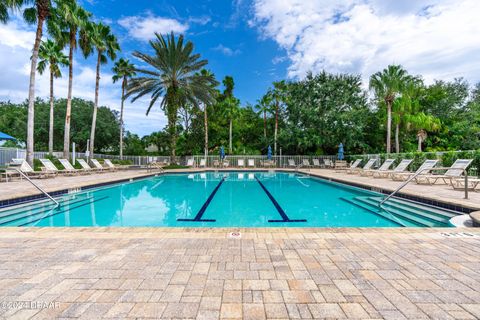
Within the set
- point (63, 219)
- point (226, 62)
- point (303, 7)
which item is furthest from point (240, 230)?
point (226, 62)

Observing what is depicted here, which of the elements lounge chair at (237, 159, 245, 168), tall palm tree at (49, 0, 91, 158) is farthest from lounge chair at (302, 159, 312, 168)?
tall palm tree at (49, 0, 91, 158)

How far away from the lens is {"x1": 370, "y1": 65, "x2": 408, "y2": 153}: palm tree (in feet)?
62.5

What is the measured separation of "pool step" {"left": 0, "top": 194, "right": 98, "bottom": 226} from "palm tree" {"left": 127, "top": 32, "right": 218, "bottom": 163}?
11.8m

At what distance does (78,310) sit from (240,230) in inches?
88.6

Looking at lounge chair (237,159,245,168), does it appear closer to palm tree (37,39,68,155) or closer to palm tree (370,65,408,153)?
palm tree (370,65,408,153)

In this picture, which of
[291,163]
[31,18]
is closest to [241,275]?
[31,18]

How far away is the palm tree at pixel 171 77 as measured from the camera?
17.0m

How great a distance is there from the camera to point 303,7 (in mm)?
12359

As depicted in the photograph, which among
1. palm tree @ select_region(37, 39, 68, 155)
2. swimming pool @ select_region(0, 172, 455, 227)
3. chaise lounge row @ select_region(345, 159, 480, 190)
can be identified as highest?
palm tree @ select_region(37, 39, 68, 155)

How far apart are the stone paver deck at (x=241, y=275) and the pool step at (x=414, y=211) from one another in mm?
1811

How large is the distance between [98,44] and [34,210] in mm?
15227

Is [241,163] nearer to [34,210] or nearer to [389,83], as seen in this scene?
[389,83]

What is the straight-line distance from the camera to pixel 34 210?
19.8 feet

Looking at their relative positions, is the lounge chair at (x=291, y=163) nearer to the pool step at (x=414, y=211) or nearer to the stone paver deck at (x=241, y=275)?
the pool step at (x=414, y=211)
